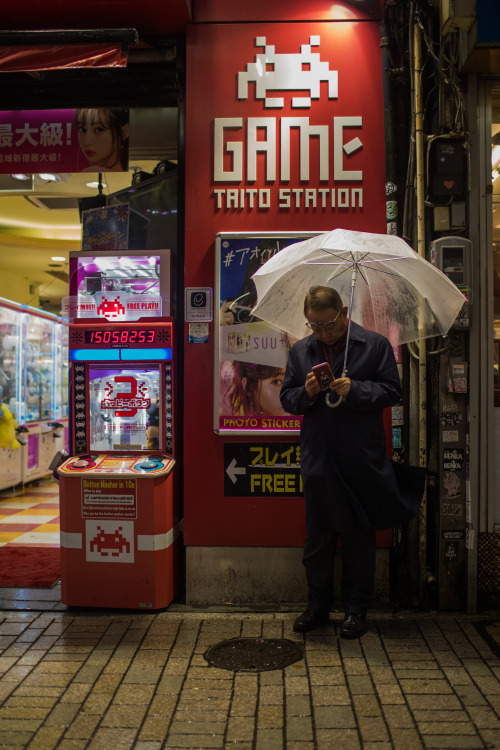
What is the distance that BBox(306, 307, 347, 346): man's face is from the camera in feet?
11.9

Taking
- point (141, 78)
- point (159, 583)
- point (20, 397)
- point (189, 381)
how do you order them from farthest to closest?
point (20, 397) → point (141, 78) → point (189, 381) → point (159, 583)

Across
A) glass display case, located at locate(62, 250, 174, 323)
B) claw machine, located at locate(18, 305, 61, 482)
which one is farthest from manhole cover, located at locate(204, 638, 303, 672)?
claw machine, located at locate(18, 305, 61, 482)

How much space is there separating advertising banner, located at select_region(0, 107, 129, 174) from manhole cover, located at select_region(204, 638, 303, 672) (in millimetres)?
3869

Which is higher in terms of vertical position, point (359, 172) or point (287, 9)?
point (287, 9)

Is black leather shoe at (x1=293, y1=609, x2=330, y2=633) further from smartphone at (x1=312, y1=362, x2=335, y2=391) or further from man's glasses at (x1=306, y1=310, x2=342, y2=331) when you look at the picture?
man's glasses at (x1=306, y1=310, x2=342, y2=331)

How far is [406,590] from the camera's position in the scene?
14.1 ft

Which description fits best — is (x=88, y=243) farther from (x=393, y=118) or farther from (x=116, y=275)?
(x=393, y=118)

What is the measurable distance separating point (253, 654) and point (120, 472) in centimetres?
143

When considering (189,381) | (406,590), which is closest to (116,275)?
(189,381)

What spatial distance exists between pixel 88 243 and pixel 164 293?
1098 mm

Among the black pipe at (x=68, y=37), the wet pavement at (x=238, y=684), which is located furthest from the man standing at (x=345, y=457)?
the black pipe at (x=68, y=37)

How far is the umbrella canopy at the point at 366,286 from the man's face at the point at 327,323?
3.5 inches

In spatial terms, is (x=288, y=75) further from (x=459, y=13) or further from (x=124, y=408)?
(x=124, y=408)

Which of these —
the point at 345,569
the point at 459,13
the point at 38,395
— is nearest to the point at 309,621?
the point at 345,569
